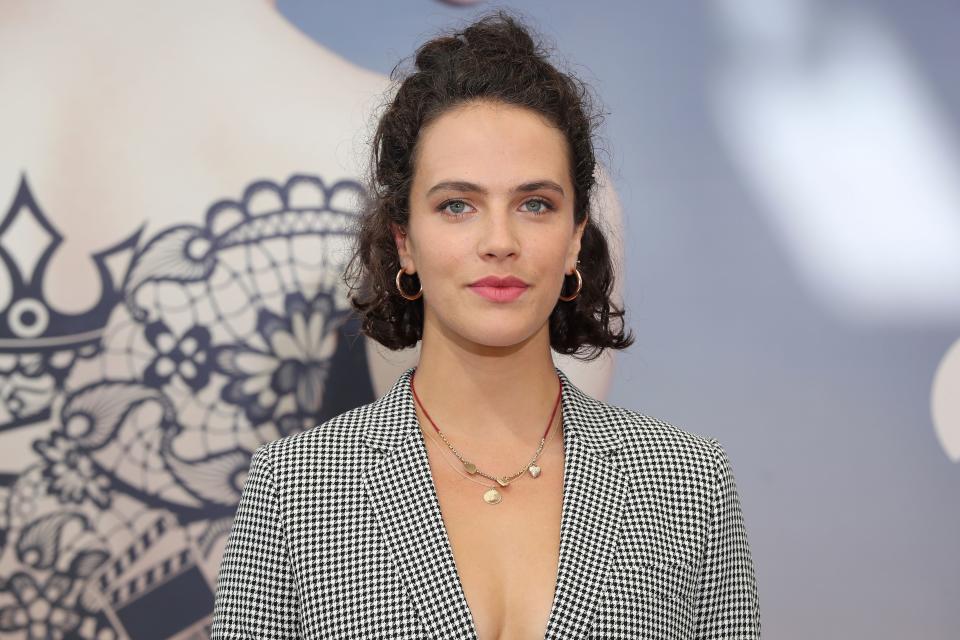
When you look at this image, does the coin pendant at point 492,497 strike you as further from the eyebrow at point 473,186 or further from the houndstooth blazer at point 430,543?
the eyebrow at point 473,186

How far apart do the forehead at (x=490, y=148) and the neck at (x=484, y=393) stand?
266 mm

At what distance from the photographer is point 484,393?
1.72m

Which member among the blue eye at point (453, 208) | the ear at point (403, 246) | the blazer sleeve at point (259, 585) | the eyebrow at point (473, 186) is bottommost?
the blazer sleeve at point (259, 585)

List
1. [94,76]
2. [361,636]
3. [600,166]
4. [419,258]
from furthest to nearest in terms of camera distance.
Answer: [600,166] → [94,76] → [419,258] → [361,636]

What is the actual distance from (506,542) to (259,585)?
1.25ft

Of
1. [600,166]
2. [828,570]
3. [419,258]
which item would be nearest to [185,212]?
[419,258]

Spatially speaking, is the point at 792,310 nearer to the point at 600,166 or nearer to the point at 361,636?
the point at 600,166

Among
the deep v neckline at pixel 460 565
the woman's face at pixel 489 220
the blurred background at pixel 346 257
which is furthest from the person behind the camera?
the blurred background at pixel 346 257

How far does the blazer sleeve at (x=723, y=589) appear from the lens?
165 cm

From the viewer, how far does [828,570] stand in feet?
7.57

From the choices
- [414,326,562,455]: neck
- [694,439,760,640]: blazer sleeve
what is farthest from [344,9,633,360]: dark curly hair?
[694,439,760,640]: blazer sleeve

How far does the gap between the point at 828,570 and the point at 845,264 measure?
26.7 inches

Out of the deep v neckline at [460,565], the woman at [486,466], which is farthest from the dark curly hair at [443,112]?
the deep v neckline at [460,565]

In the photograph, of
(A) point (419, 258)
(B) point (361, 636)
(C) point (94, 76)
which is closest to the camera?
(B) point (361, 636)
